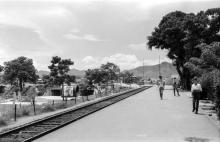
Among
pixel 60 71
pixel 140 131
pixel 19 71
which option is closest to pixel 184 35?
pixel 60 71

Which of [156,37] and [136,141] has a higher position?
[156,37]

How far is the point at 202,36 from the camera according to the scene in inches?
1692

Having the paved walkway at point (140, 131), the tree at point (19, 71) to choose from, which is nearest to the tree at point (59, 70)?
the tree at point (19, 71)

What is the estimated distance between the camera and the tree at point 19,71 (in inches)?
2904

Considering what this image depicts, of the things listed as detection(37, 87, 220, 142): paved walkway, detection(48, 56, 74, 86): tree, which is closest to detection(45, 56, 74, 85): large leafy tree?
detection(48, 56, 74, 86): tree

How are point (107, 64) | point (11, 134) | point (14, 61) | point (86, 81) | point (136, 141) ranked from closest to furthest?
point (136, 141) → point (11, 134) → point (86, 81) → point (14, 61) → point (107, 64)

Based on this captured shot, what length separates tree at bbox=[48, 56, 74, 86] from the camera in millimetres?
50228

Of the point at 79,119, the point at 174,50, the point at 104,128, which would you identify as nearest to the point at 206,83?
the point at 79,119

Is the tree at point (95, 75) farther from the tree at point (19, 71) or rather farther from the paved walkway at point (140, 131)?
the paved walkway at point (140, 131)

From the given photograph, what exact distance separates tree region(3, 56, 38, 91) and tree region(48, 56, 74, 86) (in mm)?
23764

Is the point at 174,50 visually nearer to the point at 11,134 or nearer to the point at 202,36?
the point at 202,36

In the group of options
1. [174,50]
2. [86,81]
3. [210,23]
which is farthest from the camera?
[86,81]

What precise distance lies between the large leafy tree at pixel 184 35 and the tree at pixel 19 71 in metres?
25.4

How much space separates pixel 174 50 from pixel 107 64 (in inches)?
1268
